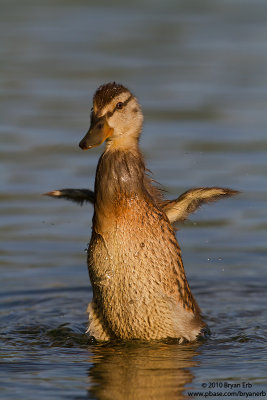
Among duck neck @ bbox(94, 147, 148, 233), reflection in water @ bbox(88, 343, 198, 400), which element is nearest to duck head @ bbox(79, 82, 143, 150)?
duck neck @ bbox(94, 147, 148, 233)

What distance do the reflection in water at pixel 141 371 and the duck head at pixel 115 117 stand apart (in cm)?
198

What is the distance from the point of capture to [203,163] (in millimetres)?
15883

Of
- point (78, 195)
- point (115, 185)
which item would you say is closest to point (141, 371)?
point (115, 185)

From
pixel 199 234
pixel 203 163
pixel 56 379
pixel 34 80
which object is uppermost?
pixel 34 80

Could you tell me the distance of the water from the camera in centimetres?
945

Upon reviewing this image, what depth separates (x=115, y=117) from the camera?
9727mm

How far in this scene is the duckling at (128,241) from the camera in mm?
9703

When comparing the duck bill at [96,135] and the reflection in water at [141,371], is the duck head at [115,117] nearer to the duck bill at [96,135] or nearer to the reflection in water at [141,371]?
the duck bill at [96,135]

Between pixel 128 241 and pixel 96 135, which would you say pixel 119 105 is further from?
pixel 128 241

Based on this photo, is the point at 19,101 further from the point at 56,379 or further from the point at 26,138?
the point at 56,379

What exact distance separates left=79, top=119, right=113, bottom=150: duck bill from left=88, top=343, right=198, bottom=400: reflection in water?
2002 mm

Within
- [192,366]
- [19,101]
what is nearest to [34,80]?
[19,101]

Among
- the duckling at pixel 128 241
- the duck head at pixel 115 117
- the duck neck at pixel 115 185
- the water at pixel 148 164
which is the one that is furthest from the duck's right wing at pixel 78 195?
the water at pixel 148 164

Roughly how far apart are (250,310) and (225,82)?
30.5 ft
